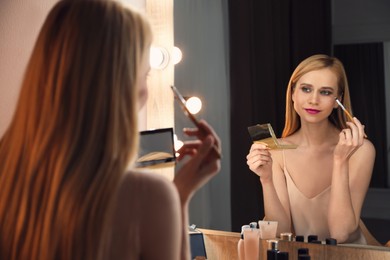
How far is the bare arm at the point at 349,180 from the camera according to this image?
5.47 ft

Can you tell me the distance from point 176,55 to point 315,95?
2.24 feet

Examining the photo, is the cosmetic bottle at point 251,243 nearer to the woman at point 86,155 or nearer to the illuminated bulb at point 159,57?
the illuminated bulb at point 159,57

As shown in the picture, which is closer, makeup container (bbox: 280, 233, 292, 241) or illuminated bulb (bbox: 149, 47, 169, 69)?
makeup container (bbox: 280, 233, 292, 241)

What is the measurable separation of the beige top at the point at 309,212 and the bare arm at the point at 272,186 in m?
0.02

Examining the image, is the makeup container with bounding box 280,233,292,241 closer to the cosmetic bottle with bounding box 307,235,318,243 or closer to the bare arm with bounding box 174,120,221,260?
the cosmetic bottle with bounding box 307,235,318,243

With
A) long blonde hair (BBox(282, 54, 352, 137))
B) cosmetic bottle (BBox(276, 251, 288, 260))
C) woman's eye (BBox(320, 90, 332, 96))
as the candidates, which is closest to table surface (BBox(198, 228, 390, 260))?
cosmetic bottle (BBox(276, 251, 288, 260))

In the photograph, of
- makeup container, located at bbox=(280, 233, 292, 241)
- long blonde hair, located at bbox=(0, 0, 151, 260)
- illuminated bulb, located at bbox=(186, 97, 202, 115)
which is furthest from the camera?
illuminated bulb, located at bbox=(186, 97, 202, 115)

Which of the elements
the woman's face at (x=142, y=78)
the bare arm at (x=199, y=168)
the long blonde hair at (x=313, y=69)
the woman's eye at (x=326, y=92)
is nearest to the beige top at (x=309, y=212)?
the long blonde hair at (x=313, y=69)

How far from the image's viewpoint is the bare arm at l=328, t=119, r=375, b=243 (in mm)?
1666

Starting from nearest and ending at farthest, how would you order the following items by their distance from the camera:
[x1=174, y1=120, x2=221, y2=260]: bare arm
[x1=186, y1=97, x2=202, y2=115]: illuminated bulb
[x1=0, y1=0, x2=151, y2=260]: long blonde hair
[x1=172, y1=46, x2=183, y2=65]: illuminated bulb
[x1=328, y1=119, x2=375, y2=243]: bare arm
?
[x1=0, y1=0, x2=151, y2=260]: long blonde hair → [x1=174, y1=120, x2=221, y2=260]: bare arm → [x1=328, y1=119, x2=375, y2=243]: bare arm → [x1=186, y1=97, x2=202, y2=115]: illuminated bulb → [x1=172, y1=46, x2=183, y2=65]: illuminated bulb

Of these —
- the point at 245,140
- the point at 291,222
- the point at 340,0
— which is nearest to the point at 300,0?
the point at 340,0

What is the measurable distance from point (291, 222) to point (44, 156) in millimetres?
1089

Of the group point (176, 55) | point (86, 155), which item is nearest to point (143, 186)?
point (86, 155)

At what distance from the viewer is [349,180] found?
5.57 feet
